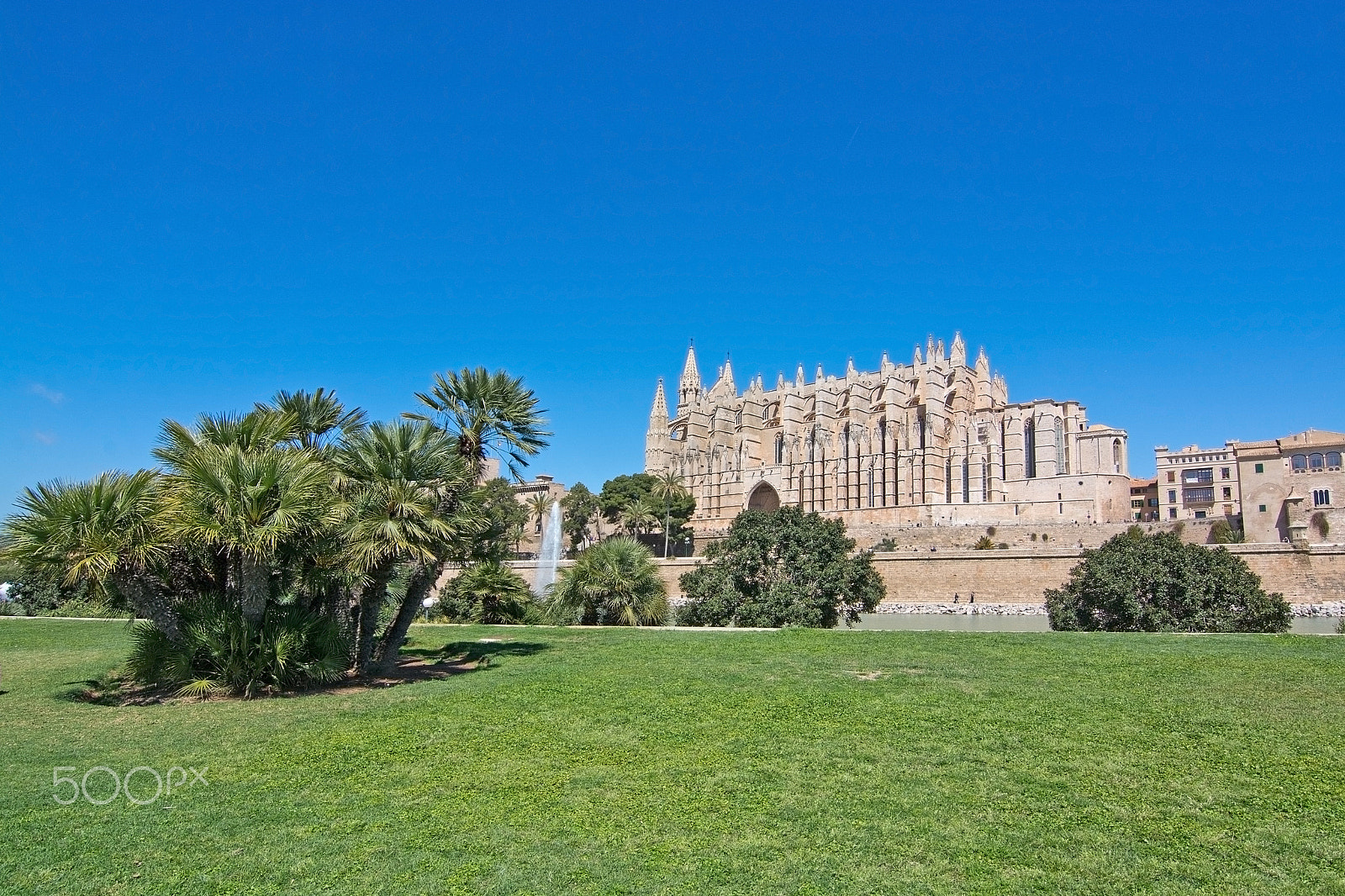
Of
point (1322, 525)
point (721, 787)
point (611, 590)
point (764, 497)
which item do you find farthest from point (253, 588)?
point (764, 497)

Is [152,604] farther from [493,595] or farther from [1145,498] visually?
[1145,498]

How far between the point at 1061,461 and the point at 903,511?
390 inches

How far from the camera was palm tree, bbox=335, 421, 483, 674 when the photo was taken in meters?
9.34

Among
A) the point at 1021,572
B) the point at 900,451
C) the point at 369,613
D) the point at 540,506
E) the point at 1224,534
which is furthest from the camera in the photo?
the point at 540,506

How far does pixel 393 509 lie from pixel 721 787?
19.6ft

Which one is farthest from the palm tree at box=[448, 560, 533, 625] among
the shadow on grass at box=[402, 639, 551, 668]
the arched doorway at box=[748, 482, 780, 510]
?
the arched doorway at box=[748, 482, 780, 510]

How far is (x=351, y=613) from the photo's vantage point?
10.5 metres

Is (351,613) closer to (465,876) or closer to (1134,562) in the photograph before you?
(465,876)

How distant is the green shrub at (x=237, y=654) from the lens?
855 centimetres

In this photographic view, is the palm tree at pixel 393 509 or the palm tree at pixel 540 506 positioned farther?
the palm tree at pixel 540 506

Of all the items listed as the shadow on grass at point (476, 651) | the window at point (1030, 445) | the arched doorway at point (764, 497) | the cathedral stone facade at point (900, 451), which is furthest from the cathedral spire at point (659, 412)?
the shadow on grass at point (476, 651)

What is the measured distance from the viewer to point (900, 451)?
5616cm

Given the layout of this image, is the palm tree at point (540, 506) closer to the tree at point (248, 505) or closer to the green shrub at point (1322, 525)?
the green shrub at point (1322, 525)

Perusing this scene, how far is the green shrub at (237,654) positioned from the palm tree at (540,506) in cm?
5261
